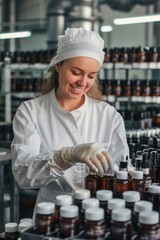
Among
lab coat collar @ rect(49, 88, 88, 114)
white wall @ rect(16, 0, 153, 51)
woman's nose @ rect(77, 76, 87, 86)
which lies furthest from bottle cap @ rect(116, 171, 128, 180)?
white wall @ rect(16, 0, 153, 51)

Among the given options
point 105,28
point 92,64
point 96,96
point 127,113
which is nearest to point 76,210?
point 92,64

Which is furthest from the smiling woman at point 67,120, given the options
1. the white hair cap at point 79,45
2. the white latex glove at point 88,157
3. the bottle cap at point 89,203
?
the bottle cap at point 89,203

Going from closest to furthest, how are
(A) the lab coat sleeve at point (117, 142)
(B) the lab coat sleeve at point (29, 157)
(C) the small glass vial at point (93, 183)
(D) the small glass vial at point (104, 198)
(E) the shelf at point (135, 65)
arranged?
(D) the small glass vial at point (104, 198) < (C) the small glass vial at point (93, 183) < (B) the lab coat sleeve at point (29, 157) < (A) the lab coat sleeve at point (117, 142) < (E) the shelf at point (135, 65)

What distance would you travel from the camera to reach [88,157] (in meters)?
1.63

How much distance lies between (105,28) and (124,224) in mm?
7869

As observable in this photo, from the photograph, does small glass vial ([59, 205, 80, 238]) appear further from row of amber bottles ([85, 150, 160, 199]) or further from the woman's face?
the woman's face

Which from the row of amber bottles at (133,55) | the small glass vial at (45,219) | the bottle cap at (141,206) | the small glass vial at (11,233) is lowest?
the small glass vial at (11,233)

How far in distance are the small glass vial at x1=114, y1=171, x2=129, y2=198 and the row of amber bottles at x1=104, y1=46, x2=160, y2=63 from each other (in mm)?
3790

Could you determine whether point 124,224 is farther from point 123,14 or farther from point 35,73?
point 123,14

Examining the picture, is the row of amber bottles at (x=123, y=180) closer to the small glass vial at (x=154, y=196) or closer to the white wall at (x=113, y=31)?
the small glass vial at (x=154, y=196)

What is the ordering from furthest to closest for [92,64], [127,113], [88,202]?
[127,113]
[92,64]
[88,202]

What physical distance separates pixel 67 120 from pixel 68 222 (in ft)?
3.34

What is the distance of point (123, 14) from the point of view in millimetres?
10688

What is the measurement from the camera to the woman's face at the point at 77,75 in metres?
2.03
